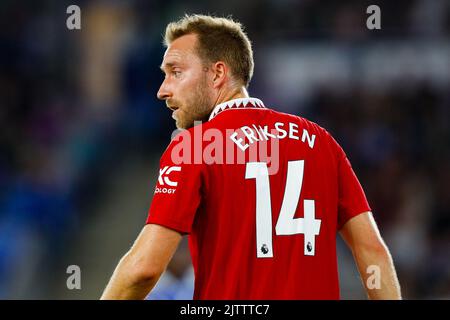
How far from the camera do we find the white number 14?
11.7 ft

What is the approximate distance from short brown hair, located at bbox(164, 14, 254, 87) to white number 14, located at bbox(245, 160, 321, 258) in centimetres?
62

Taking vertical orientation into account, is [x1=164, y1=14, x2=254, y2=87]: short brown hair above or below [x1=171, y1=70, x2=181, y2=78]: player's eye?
above

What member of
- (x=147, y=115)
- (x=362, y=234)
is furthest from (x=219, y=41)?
(x=147, y=115)

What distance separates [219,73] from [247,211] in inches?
29.9

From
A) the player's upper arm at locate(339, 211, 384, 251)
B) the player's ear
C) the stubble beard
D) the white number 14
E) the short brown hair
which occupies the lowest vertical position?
the player's upper arm at locate(339, 211, 384, 251)

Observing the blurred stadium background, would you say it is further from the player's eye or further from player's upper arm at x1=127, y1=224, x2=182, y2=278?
player's upper arm at x1=127, y1=224, x2=182, y2=278

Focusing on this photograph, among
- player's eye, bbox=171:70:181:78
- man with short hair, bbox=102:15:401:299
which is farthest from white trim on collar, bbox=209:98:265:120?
player's eye, bbox=171:70:181:78

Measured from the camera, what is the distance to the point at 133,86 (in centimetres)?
1057

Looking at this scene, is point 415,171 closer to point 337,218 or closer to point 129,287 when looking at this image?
point 337,218

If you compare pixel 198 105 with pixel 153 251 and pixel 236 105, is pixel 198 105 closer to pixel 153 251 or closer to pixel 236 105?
pixel 236 105

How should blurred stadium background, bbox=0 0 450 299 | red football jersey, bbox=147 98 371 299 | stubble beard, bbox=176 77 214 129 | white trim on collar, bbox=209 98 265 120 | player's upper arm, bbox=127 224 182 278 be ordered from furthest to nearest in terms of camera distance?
blurred stadium background, bbox=0 0 450 299, stubble beard, bbox=176 77 214 129, white trim on collar, bbox=209 98 265 120, red football jersey, bbox=147 98 371 299, player's upper arm, bbox=127 224 182 278

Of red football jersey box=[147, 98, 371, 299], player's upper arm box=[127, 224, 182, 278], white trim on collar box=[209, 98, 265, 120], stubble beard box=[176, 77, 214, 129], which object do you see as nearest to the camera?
player's upper arm box=[127, 224, 182, 278]

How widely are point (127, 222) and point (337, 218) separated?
6.32 meters

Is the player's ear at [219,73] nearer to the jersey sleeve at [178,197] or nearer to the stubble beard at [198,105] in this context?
the stubble beard at [198,105]
